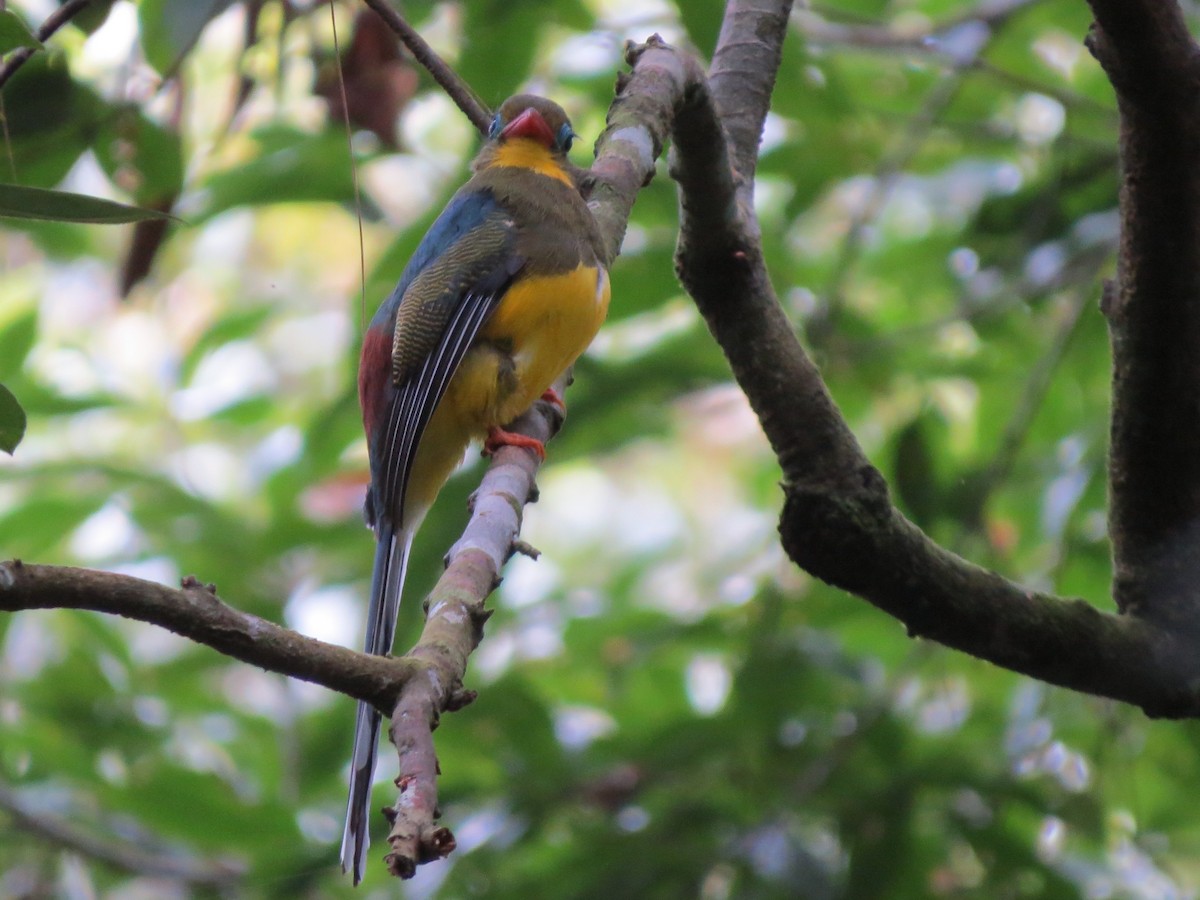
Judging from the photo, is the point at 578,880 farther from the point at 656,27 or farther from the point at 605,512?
the point at 605,512

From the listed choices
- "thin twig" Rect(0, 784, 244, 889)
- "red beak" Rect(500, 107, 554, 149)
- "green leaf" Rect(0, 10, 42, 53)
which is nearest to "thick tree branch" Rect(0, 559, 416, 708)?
"green leaf" Rect(0, 10, 42, 53)

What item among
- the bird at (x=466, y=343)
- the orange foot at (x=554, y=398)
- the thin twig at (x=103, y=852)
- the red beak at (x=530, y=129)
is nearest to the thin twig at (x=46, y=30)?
the bird at (x=466, y=343)

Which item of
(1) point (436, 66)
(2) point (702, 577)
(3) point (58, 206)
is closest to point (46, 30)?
(1) point (436, 66)

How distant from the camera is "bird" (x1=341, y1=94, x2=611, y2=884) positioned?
3172 mm

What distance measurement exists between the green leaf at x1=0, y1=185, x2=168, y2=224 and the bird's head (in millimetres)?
2328

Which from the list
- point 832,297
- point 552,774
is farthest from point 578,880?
point 832,297

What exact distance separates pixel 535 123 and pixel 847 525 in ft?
7.13

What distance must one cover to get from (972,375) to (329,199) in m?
1.86

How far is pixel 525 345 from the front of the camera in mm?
3260

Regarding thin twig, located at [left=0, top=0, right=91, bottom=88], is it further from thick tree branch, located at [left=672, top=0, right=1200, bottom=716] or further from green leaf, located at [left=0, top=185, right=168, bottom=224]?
thick tree branch, located at [left=672, top=0, right=1200, bottom=716]

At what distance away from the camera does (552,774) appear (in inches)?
140

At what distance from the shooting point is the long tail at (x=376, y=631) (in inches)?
80.8

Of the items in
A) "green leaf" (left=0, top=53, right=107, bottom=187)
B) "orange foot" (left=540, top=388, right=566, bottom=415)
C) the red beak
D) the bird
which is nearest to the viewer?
"green leaf" (left=0, top=53, right=107, bottom=187)

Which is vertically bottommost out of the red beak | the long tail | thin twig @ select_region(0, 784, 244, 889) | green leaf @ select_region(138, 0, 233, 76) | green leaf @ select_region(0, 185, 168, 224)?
thin twig @ select_region(0, 784, 244, 889)
